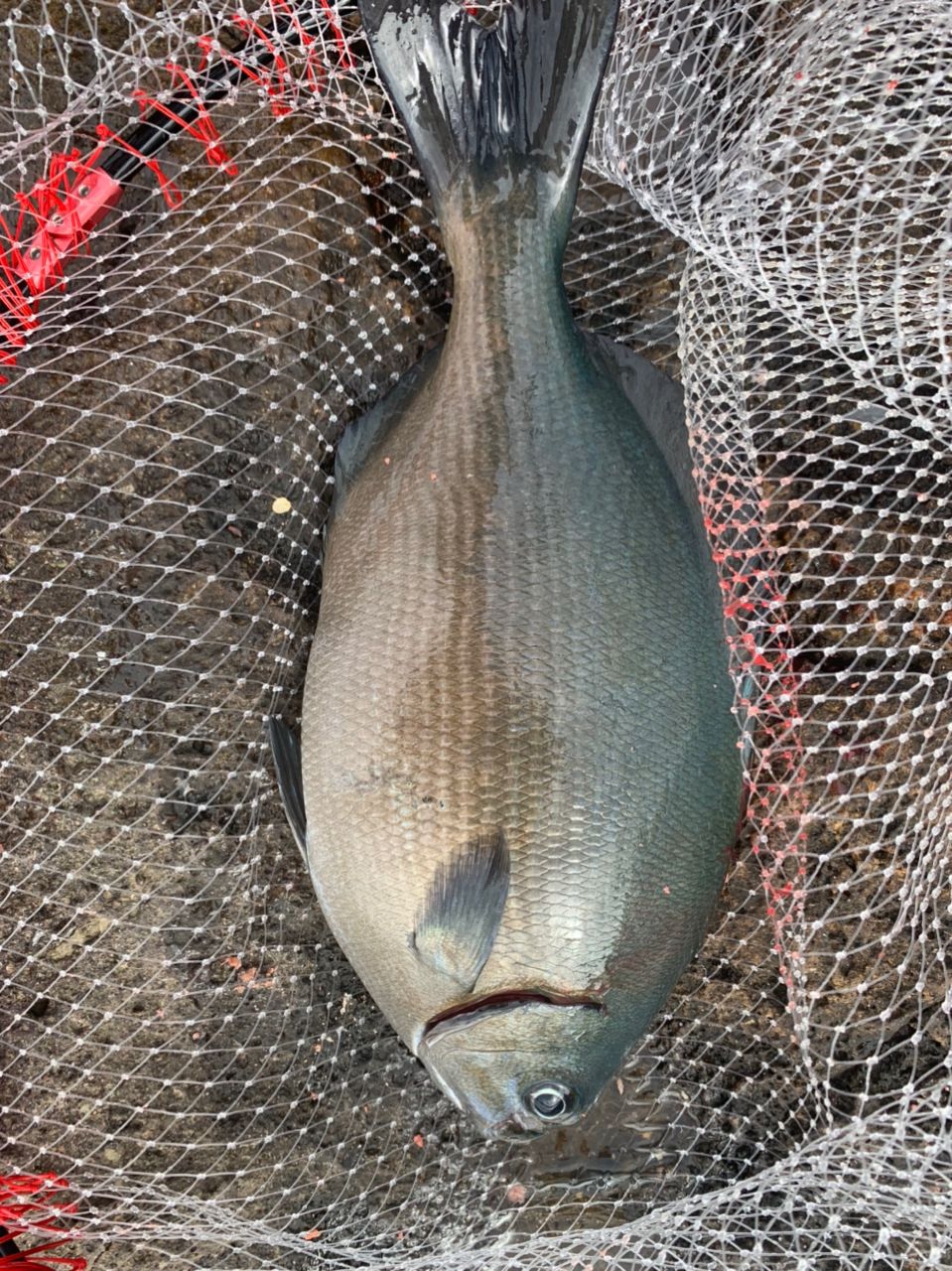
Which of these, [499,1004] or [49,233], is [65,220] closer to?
[49,233]

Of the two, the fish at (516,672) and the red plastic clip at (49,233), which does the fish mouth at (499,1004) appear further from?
the red plastic clip at (49,233)

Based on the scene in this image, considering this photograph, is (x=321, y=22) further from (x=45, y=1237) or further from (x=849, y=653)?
(x=45, y=1237)

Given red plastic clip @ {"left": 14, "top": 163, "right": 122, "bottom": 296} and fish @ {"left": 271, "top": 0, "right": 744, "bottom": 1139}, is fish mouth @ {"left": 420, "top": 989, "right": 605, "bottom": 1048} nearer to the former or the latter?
fish @ {"left": 271, "top": 0, "right": 744, "bottom": 1139}

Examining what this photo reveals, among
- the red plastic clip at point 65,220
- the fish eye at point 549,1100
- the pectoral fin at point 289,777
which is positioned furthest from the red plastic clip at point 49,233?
the fish eye at point 549,1100

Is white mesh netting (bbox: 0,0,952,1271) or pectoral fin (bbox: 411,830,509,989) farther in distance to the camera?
white mesh netting (bbox: 0,0,952,1271)

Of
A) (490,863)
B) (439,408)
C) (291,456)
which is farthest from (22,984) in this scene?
(439,408)

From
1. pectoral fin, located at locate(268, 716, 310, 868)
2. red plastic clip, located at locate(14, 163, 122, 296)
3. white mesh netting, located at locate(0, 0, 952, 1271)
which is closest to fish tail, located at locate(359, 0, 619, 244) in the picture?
white mesh netting, located at locate(0, 0, 952, 1271)
